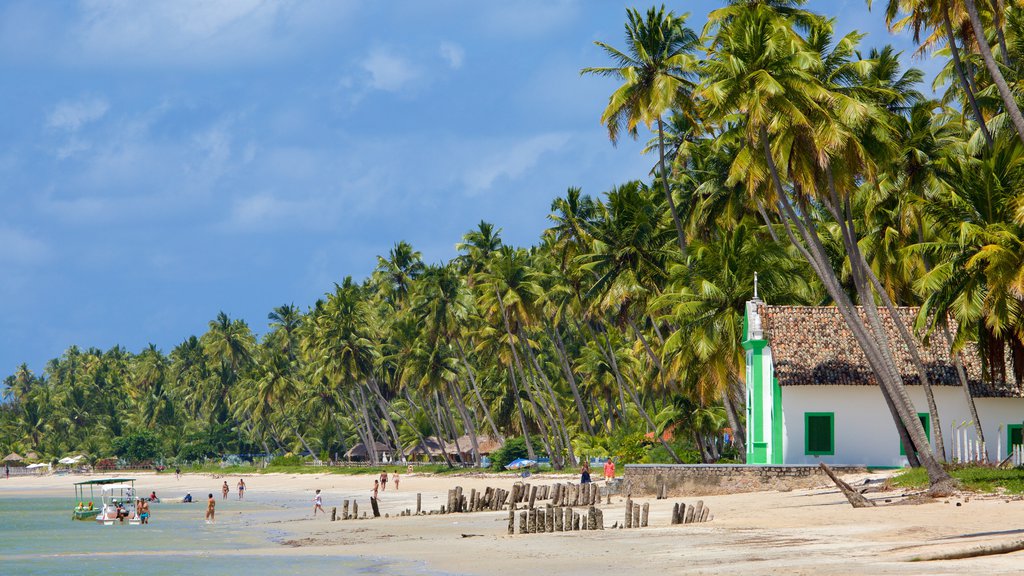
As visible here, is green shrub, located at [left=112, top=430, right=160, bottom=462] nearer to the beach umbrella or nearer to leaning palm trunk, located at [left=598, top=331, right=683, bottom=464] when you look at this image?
the beach umbrella

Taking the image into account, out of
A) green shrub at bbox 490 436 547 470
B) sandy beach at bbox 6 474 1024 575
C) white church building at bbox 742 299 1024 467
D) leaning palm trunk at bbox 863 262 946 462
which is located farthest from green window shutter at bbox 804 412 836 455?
green shrub at bbox 490 436 547 470

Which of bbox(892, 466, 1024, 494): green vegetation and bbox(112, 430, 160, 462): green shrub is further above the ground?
bbox(892, 466, 1024, 494): green vegetation

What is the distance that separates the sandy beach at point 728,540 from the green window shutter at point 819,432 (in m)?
3.04

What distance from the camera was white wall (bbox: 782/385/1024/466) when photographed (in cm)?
3675

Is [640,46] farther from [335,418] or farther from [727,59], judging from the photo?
[335,418]

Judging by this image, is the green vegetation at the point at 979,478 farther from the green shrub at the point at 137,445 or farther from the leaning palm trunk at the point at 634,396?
the green shrub at the point at 137,445

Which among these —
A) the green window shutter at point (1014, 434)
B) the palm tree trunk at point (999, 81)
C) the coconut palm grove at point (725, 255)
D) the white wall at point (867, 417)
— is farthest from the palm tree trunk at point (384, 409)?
the palm tree trunk at point (999, 81)

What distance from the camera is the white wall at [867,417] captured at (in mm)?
36750

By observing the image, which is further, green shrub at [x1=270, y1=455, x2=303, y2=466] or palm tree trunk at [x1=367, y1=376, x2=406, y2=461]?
green shrub at [x1=270, y1=455, x2=303, y2=466]

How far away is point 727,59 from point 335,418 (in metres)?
81.1

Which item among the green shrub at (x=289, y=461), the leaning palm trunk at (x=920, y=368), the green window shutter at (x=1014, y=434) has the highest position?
the leaning palm trunk at (x=920, y=368)

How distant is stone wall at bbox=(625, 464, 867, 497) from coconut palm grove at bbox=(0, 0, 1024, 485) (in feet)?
10.9

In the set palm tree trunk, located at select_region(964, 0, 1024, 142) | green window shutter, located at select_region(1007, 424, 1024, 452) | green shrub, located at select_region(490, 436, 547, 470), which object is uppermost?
palm tree trunk, located at select_region(964, 0, 1024, 142)

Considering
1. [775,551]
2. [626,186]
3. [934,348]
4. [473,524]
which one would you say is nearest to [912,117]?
[934,348]
